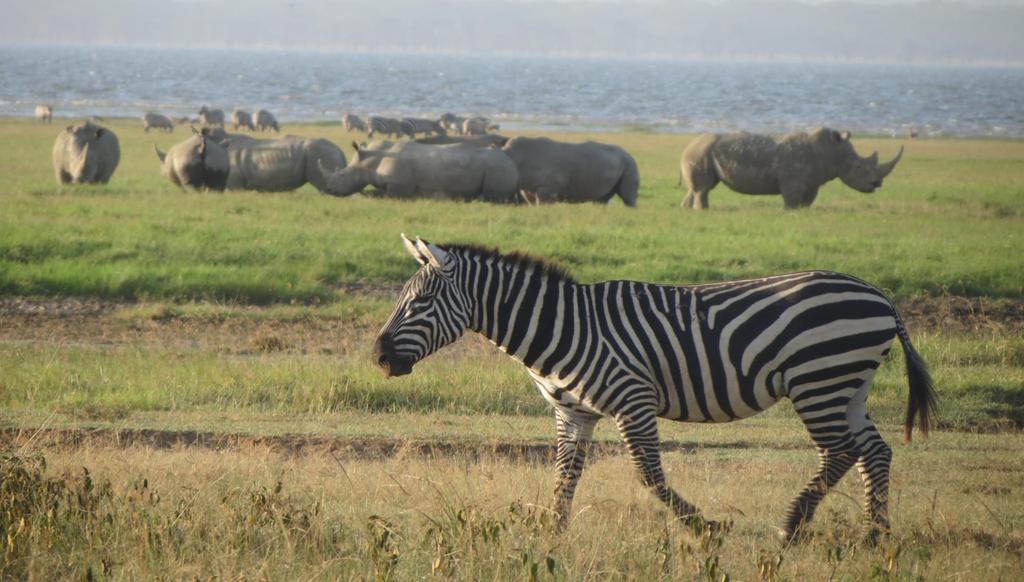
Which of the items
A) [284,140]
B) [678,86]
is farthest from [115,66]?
[284,140]

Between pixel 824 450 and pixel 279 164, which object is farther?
pixel 279 164

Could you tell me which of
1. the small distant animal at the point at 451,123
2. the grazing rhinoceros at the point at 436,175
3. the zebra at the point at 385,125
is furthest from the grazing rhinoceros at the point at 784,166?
the small distant animal at the point at 451,123

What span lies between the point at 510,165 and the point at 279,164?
15.2ft

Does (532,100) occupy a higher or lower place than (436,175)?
lower

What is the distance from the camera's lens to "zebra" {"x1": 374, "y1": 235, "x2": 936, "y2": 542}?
21.5ft

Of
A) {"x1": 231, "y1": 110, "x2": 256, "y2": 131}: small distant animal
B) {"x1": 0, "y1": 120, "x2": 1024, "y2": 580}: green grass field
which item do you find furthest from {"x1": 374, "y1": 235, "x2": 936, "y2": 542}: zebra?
{"x1": 231, "y1": 110, "x2": 256, "y2": 131}: small distant animal

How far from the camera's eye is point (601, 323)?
6777 millimetres

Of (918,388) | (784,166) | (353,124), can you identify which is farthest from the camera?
(353,124)

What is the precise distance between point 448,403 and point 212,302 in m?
5.14

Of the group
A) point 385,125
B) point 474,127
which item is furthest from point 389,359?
point 474,127

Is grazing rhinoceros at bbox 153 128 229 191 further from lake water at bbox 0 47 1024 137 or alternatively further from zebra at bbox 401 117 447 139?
lake water at bbox 0 47 1024 137

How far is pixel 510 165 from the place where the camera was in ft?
76.4

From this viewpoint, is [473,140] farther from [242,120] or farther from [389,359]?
[242,120]

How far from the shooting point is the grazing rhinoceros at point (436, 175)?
23031mm
